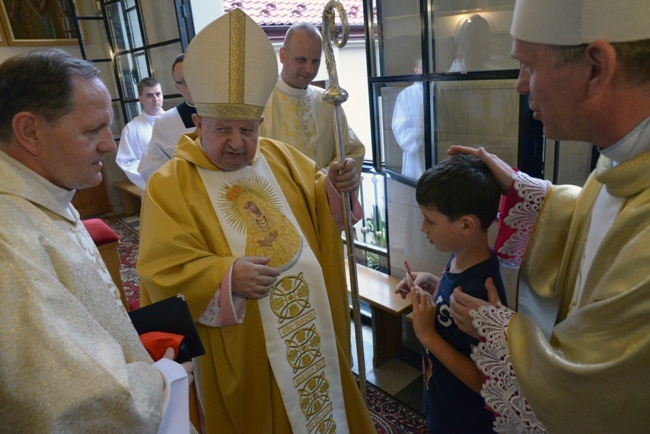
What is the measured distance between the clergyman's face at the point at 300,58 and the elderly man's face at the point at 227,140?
44.0 inches

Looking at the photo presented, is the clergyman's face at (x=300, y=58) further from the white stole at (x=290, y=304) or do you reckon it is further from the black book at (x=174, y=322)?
the black book at (x=174, y=322)

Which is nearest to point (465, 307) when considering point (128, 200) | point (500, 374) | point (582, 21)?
point (500, 374)

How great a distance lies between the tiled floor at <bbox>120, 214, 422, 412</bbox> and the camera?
2.63 meters

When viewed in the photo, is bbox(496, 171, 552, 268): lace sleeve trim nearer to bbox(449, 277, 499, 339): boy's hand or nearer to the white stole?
bbox(449, 277, 499, 339): boy's hand

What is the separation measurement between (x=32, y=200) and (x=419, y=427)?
223 centimetres

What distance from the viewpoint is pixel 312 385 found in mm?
1669

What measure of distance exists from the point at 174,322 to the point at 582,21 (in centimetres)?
118

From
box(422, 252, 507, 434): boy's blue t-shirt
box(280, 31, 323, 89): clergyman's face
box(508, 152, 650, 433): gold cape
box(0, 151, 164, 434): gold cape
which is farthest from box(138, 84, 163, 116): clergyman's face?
box(508, 152, 650, 433): gold cape

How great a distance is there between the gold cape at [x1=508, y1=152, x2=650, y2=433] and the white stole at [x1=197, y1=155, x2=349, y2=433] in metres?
0.85

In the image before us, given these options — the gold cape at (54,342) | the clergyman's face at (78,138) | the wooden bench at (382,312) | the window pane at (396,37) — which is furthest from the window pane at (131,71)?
the gold cape at (54,342)

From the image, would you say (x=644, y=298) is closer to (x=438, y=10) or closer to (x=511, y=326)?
(x=511, y=326)

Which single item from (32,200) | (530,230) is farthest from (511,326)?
(32,200)

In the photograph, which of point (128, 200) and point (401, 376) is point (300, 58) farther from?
point (128, 200)

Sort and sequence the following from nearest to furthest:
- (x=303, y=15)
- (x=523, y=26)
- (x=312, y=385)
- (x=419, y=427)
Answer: (x=523, y=26) < (x=312, y=385) < (x=419, y=427) < (x=303, y=15)
